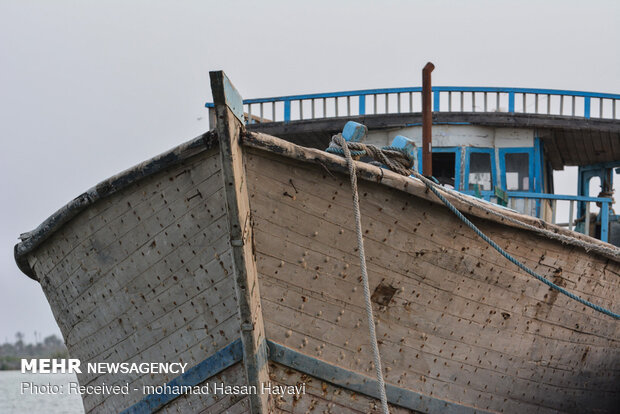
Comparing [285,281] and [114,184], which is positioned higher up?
[114,184]

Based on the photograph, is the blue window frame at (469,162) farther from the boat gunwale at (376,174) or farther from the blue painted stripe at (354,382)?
the blue painted stripe at (354,382)

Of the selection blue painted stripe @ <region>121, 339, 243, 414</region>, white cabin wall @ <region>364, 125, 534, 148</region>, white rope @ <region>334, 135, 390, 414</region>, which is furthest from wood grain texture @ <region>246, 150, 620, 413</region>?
white cabin wall @ <region>364, 125, 534, 148</region>

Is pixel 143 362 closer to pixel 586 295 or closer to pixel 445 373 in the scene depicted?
pixel 445 373

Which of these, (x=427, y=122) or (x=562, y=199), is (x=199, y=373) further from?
(x=562, y=199)

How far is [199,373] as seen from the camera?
419 cm

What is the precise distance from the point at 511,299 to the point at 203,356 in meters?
2.31

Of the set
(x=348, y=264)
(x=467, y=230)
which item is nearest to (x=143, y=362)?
(x=348, y=264)

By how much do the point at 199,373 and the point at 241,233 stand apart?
1076 mm

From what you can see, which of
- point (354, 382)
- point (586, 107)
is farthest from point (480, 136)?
point (354, 382)

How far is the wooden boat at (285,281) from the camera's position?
12.6ft

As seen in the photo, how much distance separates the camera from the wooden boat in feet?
12.6

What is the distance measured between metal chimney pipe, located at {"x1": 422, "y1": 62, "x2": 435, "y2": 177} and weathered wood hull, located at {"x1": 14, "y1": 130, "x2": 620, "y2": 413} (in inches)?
79.9

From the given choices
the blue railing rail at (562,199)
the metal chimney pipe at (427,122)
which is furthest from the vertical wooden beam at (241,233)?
the blue railing rail at (562,199)

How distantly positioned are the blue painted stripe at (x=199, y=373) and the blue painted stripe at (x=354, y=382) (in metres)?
0.23
